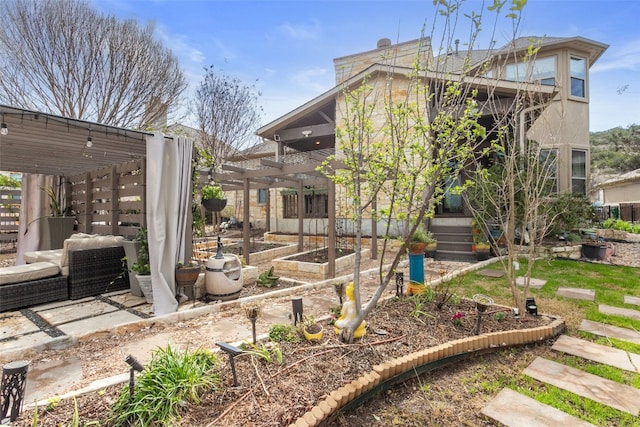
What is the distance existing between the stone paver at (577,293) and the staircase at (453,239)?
3135 millimetres

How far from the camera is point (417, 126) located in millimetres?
2760

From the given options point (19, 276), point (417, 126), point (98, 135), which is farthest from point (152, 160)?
point (417, 126)

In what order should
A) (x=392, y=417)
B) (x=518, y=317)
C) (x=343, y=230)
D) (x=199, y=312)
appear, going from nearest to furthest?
(x=392, y=417), (x=518, y=317), (x=199, y=312), (x=343, y=230)

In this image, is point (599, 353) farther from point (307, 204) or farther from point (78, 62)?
point (78, 62)

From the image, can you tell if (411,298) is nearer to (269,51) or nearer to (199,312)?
(199,312)

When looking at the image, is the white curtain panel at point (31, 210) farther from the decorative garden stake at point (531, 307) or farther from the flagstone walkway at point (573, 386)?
the decorative garden stake at point (531, 307)

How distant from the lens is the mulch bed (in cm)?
191

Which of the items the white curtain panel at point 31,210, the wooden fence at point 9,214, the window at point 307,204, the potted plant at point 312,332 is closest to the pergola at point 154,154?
the potted plant at point 312,332

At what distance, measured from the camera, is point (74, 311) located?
4.40 metres

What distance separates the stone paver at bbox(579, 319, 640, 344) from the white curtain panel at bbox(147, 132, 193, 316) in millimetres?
5382

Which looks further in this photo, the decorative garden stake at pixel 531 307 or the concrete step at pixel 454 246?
the concrete step at pixel 454 246

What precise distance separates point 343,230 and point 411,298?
25.7ft

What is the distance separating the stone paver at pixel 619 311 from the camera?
4141mm

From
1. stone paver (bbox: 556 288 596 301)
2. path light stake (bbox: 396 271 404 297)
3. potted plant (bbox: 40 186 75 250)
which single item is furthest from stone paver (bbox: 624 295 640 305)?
potted plant (bbox: 40 186 75 250)
